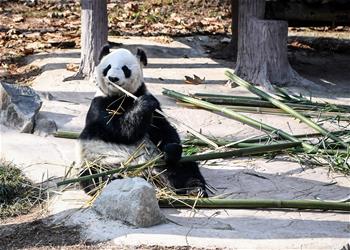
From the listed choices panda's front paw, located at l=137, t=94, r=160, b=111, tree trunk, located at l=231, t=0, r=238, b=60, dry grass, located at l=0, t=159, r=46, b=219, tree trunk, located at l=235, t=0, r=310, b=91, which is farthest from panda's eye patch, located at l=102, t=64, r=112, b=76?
tree trunk, located at l=231, t=0, r=238, b=60

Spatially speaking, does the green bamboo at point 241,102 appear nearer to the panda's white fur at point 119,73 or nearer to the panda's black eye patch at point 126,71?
the panda's white fur at point 119,73

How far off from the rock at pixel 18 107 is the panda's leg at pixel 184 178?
75.1 inches

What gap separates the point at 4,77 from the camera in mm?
9023

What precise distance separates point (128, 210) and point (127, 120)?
2.90ft

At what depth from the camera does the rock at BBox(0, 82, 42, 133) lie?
659 centimetres

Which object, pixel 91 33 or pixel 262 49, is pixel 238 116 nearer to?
pixel 262 49

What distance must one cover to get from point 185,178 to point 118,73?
0.88 m

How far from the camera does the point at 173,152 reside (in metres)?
4.98

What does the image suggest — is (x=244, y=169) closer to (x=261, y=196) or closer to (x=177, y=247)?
(x=261, y=196)

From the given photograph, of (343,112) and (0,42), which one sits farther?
(0,42)

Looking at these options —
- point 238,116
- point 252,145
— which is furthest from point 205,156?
point 238,116

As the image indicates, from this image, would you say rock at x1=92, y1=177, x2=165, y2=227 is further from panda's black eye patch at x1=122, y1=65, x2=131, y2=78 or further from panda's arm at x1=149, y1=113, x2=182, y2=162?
panda's black eye patch at x1=122, y1=65, x2=131, y2=78

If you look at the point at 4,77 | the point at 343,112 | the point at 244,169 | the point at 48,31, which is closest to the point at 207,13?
the point at 48,31

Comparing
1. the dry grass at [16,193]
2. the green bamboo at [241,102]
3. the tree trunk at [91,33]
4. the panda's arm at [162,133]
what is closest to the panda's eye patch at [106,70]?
the panda's arm at [162,133]
